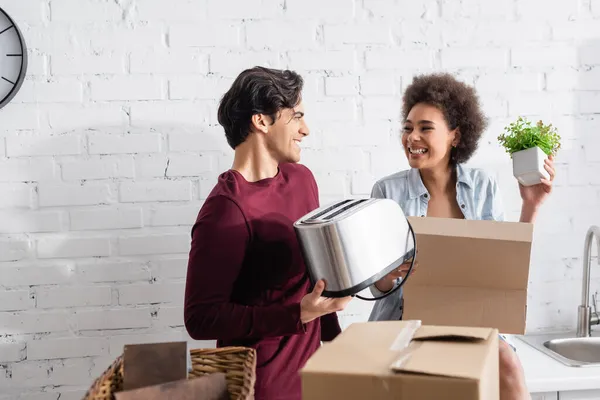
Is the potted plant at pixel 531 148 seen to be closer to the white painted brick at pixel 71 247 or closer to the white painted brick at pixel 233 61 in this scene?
the white painted brick at pixel 233 61

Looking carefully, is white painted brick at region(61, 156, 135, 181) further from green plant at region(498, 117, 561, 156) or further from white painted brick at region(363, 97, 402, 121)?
green plant at region(498, 117, 561, 156)

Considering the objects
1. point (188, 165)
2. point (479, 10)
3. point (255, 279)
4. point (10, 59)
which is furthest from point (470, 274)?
point (10, 59)

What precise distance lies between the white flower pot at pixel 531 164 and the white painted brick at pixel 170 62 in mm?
937

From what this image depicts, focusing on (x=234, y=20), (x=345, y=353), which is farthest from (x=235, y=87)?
(x=345, y=353)

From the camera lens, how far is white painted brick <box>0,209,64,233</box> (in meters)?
1.94

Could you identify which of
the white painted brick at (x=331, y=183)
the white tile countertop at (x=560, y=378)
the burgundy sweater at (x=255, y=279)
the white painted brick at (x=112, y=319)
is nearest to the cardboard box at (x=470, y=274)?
the burgundy sweater at (x=255, y=279)

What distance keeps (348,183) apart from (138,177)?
639 mm

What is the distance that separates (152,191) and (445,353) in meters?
1.37

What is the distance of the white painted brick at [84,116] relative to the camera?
195cm

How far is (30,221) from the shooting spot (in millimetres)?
1948

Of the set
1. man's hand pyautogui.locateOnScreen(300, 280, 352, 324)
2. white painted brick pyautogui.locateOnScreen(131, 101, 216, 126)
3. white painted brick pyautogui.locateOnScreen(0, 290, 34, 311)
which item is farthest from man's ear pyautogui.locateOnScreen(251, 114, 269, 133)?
white painted brick pyautogui.locateOnScreen(0, 290, 34, 311)

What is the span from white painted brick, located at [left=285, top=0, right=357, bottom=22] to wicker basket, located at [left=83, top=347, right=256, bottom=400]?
130 centimetres

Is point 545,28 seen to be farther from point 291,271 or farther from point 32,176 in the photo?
point 32,176

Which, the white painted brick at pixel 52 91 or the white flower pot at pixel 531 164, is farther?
the white painted brick at pixel 52 91
